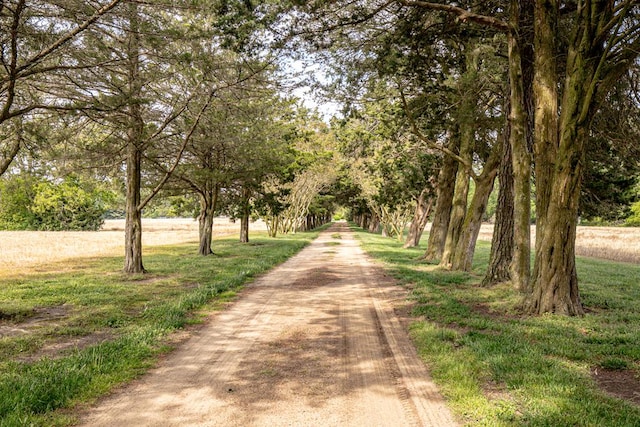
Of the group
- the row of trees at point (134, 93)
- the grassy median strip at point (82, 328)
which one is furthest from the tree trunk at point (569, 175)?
the grassy median strip at point (82, 328)

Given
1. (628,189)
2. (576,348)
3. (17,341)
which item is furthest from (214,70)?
(628,189)

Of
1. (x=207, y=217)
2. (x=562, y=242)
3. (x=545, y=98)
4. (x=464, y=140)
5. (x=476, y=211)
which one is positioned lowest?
(x=562, y=242)

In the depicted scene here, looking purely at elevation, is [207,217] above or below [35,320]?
above

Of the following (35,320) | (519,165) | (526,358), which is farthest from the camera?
(519,165)

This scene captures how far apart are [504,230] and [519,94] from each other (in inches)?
153

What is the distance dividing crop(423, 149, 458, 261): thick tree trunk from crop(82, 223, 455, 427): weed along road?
38.0 feet

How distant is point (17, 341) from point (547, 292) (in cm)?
922

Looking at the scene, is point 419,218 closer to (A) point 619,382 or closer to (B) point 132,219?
(B) point 132,219

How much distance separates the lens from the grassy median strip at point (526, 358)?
3.91m

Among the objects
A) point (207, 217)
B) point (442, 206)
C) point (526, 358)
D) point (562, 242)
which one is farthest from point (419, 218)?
point (526, 358)

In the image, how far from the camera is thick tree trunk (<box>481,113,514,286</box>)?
36.8 feet

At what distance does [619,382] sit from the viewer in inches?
186

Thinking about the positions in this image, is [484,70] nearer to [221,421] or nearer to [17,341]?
[221,421]

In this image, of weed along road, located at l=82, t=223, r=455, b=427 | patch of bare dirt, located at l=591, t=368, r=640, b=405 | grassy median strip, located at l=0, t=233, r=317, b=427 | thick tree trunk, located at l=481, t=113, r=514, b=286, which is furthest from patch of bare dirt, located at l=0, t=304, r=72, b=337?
thick tree trunk, located at l=481, t=113, r=514, b=286
